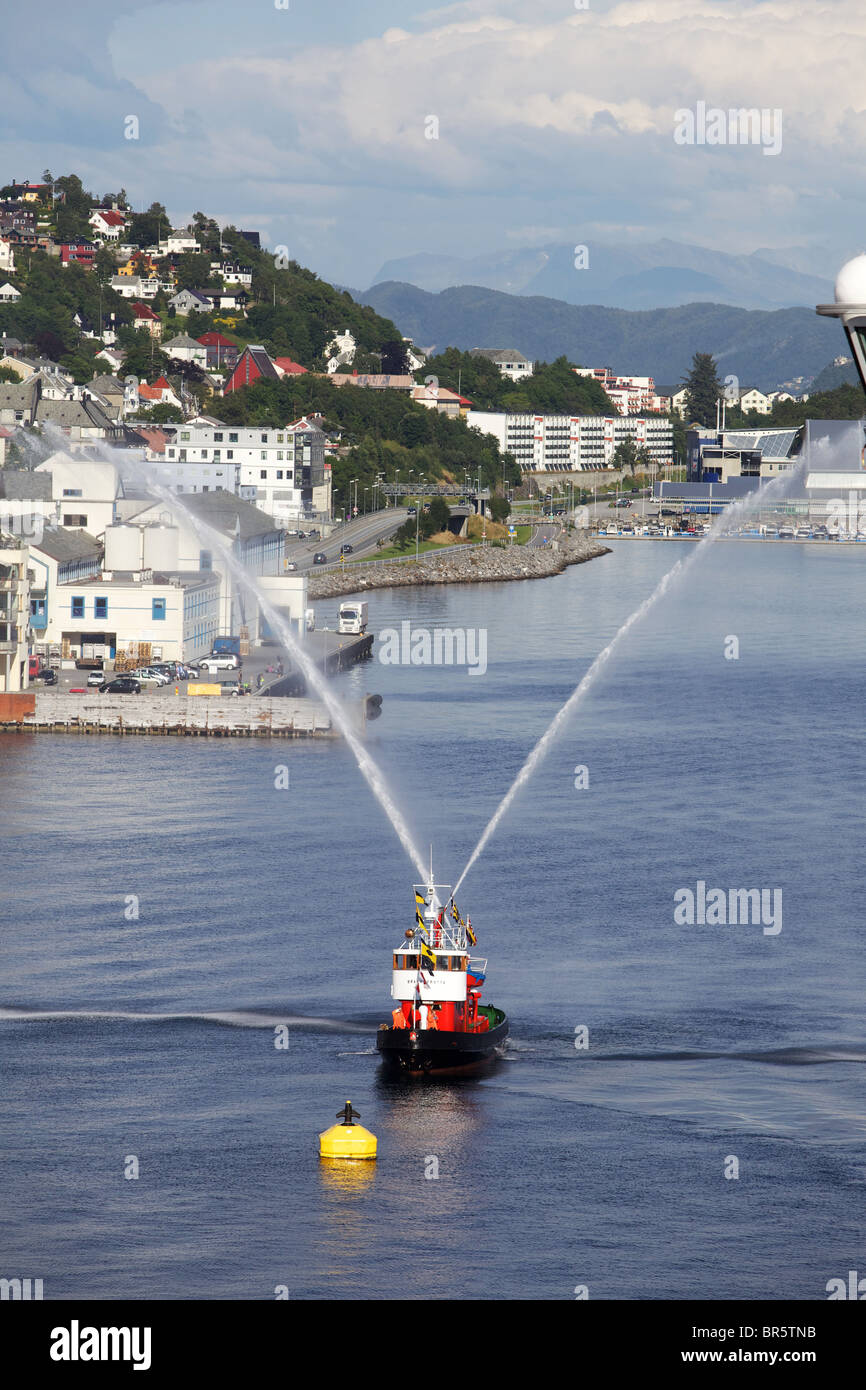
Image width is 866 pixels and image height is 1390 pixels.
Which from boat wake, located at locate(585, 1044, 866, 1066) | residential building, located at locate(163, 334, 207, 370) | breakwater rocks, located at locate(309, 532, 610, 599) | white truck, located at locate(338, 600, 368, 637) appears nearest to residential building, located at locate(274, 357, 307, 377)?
residential building, located at locate(163, 334, 207, 370)

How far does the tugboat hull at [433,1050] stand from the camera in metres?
33.3

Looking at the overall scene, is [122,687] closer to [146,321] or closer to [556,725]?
[556,725]

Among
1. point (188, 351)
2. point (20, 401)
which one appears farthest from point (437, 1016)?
point (188, 351)

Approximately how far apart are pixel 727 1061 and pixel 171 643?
4431cm

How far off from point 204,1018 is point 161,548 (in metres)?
44.5

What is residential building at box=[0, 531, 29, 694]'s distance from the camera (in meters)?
68.9

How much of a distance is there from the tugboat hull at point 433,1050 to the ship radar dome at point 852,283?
2298 cm

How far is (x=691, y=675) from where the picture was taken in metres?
84.3

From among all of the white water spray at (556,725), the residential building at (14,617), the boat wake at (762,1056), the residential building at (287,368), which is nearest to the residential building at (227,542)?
the residential building at (14,617)

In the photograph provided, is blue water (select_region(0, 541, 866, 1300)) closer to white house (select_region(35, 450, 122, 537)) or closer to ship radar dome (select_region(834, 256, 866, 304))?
ship radar dome (select_region(834, 256, 866, 304))

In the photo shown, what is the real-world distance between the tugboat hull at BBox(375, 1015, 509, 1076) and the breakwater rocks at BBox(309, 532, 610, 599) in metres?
81.8

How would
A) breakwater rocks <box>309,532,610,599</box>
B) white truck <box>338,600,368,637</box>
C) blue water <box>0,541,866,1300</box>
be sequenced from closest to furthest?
1. blue water <box>0,541,866,1300</box>
2. white truck <box>338,600,368,637</box>
3. breakwater rocks <box>309,532,610,599</box>
